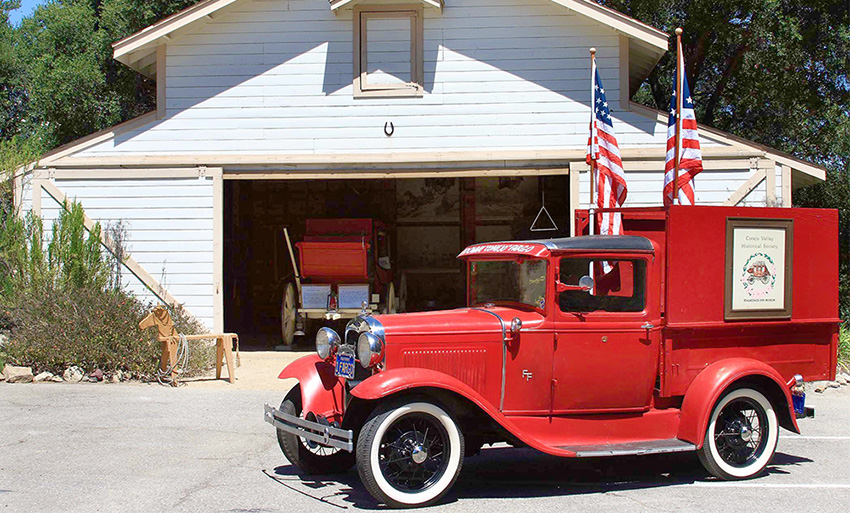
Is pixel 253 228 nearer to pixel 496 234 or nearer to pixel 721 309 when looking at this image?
pixel 496 234

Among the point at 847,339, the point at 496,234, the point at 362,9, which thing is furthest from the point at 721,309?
the point at 496,234

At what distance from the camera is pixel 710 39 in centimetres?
1839

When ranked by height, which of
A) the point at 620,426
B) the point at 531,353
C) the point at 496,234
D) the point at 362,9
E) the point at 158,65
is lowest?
the point at 620,426

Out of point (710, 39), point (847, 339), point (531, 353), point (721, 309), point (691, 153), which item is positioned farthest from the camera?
point (710, 39)

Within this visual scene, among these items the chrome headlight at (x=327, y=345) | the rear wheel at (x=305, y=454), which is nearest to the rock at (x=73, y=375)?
the rear wheel at (x=305, y=454)

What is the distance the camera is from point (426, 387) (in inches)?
223

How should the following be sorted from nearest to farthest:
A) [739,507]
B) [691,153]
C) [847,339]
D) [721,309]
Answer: [739,507], [721,309], [691,153], [847,339]

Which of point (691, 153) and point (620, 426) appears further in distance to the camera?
point (691, 153)

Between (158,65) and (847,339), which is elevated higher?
(158,65)

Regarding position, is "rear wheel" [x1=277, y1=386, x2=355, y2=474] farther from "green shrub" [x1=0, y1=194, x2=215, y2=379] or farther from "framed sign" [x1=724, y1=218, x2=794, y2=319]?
"green shrub" [x1=0, y1=194, x2=215, y2=379]

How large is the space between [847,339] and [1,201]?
1343 centimetres

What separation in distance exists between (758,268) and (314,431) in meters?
3.76

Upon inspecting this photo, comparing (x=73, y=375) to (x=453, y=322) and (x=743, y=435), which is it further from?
(x=743, y=435)

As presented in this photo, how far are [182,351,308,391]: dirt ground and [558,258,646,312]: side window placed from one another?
17.7 feet
